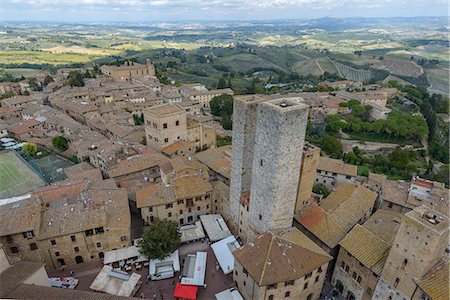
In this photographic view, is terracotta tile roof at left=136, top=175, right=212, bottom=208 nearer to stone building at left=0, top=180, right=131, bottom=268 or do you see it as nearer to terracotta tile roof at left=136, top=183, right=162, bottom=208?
terracotta tile roof at left=136, top=183, right=162, bottom=208

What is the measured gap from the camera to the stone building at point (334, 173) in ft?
177

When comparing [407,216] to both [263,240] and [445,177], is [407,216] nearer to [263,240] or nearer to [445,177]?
[263,240]

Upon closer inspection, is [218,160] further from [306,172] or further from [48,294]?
[48,294]

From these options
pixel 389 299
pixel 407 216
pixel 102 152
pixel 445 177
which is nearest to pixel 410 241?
pixel 407 216

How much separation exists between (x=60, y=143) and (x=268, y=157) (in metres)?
48.3

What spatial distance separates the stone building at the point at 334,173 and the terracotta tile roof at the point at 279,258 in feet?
91.1

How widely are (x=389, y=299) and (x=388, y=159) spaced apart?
5110 cm

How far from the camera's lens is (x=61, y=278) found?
31.6 metres

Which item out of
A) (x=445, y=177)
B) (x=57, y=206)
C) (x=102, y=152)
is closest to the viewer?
(x=57, y=206)

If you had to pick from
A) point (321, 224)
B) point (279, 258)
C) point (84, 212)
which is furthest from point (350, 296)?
point (84, 212)

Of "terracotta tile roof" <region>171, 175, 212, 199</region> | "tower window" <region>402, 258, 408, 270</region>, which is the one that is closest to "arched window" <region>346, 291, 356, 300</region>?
"tower window" <region>402, 258, 408, 270</region>

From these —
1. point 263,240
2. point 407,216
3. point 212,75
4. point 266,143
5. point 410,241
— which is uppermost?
point 266,143

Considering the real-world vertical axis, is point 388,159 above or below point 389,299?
below

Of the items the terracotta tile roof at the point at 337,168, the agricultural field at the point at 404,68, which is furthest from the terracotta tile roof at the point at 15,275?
the agricultural field at the point at 404,68
